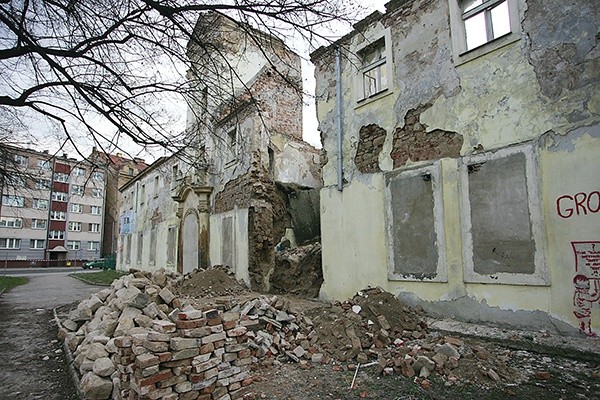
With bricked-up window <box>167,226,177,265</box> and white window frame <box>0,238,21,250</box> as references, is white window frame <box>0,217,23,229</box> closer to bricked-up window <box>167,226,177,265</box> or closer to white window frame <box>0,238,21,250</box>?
white window frame <box>0,238,21,250</box>

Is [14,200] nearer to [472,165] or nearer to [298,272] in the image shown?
[298,272]

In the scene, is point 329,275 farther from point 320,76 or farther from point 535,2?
point 535,2

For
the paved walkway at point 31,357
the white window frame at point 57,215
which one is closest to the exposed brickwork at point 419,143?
the paved walkway at point 31,357

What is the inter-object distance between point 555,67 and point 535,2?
3.96 ft

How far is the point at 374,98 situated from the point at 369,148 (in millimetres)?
1192

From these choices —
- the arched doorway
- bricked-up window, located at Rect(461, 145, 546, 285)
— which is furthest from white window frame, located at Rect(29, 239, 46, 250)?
bricked-up window, located at Rect(461, 145, 546, 285)

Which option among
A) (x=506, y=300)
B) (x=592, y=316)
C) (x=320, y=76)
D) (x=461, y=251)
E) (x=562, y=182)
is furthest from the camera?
(x=320, y=76)

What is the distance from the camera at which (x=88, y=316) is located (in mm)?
7344

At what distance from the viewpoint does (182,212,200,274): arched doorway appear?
1541 cm

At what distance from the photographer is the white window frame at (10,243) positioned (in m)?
38.1

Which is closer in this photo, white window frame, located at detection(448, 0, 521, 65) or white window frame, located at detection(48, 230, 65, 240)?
white window frame, located at detection(448, 0, 521, 65)

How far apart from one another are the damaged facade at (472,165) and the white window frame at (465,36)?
0.02 m

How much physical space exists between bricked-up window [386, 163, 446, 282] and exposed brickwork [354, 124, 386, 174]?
0.66 meters

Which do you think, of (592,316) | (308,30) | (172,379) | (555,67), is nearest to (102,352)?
(172,379)
